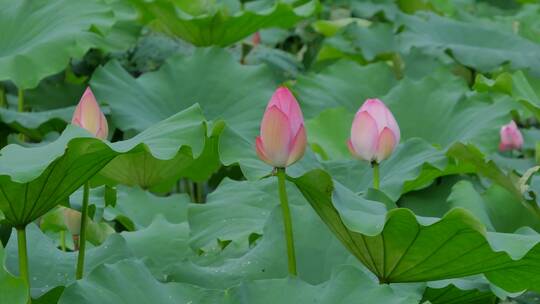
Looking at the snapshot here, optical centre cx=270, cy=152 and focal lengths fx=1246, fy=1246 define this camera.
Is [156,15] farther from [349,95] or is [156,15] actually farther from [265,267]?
[265,267]

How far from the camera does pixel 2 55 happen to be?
2354 millimetres

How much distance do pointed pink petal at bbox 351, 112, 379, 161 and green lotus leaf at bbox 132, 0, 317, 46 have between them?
1086mm

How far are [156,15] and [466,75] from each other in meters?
0.87

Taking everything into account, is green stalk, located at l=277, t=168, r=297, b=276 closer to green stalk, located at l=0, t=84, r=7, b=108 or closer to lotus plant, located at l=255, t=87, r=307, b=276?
lotus plant, located at l=255, t=87, r=307, b=276

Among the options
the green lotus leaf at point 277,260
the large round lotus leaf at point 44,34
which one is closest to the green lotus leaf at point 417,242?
the green lotus leaf at point 277,260

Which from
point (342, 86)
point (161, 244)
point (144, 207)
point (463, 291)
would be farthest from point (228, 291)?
point (342, 86)

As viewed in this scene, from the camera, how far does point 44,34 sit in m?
2.42

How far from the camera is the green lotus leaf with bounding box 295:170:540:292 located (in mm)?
1377

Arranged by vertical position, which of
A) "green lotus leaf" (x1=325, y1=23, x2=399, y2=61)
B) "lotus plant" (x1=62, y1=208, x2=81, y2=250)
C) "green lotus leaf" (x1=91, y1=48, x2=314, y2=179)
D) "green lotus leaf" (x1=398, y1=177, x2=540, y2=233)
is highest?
"lotus plant" (x1=62, y1=208, x2=81, y2=250)

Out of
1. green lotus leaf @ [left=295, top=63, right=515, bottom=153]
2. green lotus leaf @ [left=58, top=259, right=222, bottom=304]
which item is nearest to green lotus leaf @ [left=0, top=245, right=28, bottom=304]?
green lotus leaf @ [left=58, top=259, right=222, bottom=304]

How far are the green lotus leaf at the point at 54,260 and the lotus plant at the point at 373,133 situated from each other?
1.17ft

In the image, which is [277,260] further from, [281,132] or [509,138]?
[509,138]

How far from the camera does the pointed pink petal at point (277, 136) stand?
4.74ft

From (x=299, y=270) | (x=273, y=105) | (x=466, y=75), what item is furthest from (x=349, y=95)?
(x=273, y=105)
